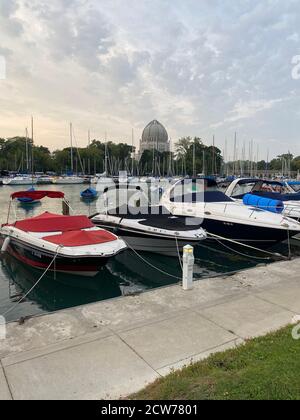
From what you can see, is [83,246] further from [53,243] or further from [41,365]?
[41,365]

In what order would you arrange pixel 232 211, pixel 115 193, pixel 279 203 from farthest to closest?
pixel 115 193
pixel 279 203
pixel 232 211

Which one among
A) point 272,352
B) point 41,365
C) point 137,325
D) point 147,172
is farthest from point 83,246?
point 147,172

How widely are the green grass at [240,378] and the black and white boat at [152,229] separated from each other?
748 cm

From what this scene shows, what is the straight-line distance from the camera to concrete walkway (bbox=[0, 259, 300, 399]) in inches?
169

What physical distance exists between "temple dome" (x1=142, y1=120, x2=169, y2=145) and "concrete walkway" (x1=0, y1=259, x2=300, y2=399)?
15347 cm

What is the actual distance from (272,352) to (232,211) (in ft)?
31.2

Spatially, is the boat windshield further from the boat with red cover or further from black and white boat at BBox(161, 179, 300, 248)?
the boat with red cover

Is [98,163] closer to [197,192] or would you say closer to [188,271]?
[197,192]

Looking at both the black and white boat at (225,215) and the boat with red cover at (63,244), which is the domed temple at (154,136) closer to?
the black and white boat at (225,215)

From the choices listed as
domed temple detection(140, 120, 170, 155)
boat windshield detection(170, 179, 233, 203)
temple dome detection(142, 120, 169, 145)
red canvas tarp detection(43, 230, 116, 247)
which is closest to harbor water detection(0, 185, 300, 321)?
red canvas tarp detection(43, 230, 116, 247)

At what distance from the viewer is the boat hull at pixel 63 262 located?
9962 millimetres

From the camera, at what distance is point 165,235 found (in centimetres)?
1267

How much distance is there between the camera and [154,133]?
160500 mm

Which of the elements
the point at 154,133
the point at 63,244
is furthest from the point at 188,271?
the point at 154,133
